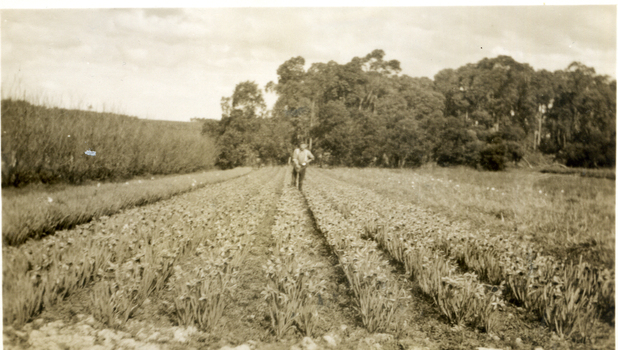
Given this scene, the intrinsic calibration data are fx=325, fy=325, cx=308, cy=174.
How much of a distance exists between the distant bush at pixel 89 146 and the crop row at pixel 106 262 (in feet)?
2.32

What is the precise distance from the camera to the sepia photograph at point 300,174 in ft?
10.3

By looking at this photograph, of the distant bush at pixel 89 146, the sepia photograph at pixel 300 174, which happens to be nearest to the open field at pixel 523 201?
the sepia photograph at pixel 300 174

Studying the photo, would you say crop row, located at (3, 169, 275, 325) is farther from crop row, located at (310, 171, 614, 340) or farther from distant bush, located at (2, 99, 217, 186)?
crop row, located at (310, 171, 614, 340)

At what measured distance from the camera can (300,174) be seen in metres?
5.43

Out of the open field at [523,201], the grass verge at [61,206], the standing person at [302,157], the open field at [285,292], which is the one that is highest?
the standing person at [302,157]

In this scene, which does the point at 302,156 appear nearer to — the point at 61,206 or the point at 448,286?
the point at 448,286

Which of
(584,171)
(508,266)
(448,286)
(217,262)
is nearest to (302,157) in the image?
(217,262)

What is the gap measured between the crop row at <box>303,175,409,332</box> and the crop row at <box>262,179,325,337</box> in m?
0.37

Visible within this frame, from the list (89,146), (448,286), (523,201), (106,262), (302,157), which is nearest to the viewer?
(448,286)

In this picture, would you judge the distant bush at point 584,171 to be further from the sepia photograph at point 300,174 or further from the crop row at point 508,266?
the crop row at point 508,266

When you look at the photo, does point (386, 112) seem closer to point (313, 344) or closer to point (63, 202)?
point (313, 344)

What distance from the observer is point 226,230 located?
424 cm

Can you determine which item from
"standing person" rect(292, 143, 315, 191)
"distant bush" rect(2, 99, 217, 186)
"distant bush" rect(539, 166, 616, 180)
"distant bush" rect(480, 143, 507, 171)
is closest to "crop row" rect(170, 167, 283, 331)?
"standing person" rect(292, 143, 315, 191)

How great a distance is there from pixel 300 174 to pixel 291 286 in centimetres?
246
